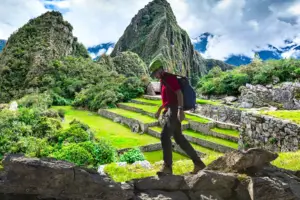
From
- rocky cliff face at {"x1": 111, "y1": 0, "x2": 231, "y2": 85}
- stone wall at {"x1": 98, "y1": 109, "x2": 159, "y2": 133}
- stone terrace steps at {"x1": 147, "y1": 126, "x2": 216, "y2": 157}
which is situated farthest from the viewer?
rocky cliff face at {"x1": 111, "y1": 0, "x2": 231, "y2": 85}

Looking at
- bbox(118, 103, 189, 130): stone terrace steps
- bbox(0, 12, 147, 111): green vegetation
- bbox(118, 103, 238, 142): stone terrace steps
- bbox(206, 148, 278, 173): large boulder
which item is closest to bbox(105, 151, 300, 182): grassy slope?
bbox(206, 148, 278, 173): large boulder

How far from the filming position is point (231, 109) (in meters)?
21.1

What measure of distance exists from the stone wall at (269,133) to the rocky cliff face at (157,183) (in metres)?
5.13

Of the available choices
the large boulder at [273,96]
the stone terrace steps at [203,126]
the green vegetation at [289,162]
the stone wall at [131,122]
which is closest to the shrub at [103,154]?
the green vegetation at [289,162]

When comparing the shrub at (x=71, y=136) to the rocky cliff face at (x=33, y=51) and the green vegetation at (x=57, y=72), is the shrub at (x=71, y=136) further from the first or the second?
the rocky cliff face at (x=33, y=51)

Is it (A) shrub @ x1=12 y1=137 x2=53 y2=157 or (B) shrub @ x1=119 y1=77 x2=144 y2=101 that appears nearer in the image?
(A) shrub @ x1=12 y1=137 x2=53 y2=157

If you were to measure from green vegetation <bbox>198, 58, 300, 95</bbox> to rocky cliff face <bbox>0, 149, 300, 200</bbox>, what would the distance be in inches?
813

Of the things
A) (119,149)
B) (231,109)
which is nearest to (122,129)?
(119,149)

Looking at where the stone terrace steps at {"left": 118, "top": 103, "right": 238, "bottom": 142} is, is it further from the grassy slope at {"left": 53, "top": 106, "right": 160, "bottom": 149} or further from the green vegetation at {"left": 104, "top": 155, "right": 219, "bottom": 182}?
the green vegetation at {"left": 104, "top": 155, "right": 219, "bottom": 182}

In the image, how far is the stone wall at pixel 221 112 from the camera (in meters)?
20.6

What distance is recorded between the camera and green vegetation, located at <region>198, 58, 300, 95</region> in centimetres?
2330

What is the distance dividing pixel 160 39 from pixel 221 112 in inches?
3869

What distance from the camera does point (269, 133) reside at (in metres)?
9.88

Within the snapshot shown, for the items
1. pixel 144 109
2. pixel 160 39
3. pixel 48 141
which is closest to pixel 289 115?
pixel 48 141
